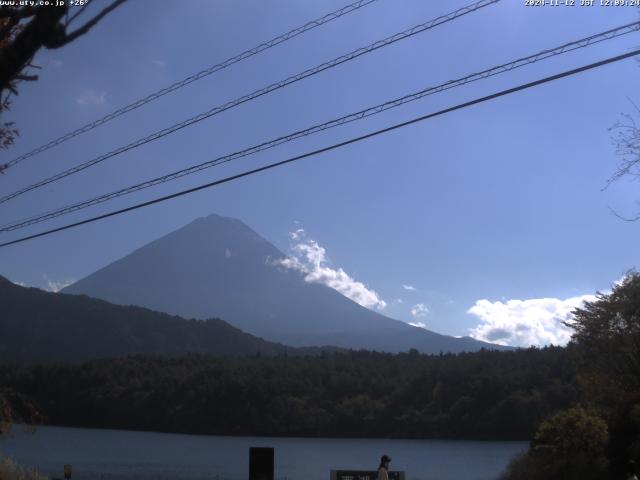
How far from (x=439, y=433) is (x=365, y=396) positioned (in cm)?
1310

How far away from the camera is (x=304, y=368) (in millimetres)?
105688

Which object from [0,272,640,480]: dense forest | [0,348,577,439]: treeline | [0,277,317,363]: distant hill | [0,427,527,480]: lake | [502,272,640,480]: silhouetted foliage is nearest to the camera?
[502,272,640,480]: silhouetted foliage

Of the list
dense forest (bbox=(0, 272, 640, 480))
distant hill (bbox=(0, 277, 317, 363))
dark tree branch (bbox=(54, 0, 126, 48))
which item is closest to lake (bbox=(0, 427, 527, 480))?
dense forest (bbox=(0, 272, 640, 480))

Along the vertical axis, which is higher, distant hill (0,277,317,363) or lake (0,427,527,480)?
distant hill (0,277,317,363)

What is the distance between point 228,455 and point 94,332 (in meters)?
82.6

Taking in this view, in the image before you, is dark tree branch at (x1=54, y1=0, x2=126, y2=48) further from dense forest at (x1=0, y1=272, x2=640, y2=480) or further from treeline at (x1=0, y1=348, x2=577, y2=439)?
treeline at (x1=0, y1=348, x2=577, y2=439)

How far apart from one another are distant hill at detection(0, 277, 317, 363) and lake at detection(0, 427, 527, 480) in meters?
41.8

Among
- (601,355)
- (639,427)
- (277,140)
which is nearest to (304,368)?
(601,355)

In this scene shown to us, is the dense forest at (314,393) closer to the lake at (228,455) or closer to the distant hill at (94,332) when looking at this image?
the lake at (228,455)

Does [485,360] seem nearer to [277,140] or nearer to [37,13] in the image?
Answer: [277,140]

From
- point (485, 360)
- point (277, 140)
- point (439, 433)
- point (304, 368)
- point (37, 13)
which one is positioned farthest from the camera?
point (304, 368)

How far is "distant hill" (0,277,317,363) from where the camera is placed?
441 ft

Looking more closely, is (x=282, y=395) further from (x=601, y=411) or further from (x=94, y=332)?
(x=601, y=411)

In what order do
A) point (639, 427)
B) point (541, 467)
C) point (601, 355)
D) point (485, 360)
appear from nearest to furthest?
point (639, 427) < point (541, 467) < point (601, 355) < point (485, 360)
